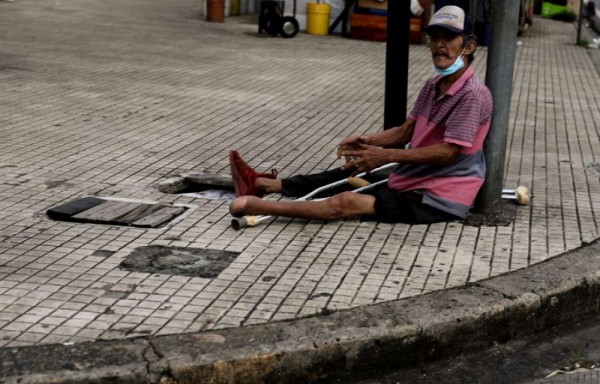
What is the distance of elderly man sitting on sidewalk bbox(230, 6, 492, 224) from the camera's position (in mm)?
5742

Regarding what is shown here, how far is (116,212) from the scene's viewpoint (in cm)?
595

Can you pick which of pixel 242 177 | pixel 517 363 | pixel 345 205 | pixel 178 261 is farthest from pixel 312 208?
pixel 517 363

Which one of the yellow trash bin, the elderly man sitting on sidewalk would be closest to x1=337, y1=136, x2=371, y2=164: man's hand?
the elderly man sitting on sidewalk

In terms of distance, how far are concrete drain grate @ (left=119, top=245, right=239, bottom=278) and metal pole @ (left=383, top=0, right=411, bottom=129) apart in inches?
83.2

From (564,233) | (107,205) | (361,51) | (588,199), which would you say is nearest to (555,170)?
(588,199)

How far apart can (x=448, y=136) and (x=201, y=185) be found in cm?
183

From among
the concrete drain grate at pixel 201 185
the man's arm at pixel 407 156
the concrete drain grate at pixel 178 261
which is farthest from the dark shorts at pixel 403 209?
the concrete drain grate at pixel 201 185

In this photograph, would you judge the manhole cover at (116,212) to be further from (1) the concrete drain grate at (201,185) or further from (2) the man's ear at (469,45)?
(2) the man's ear at (469,45)

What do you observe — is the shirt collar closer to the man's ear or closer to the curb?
the man's ear

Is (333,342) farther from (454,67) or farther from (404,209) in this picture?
(454,67)

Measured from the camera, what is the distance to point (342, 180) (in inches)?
254

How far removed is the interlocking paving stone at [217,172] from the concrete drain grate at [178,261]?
6cm

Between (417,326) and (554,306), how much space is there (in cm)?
87

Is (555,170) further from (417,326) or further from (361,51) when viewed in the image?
(361,51)
